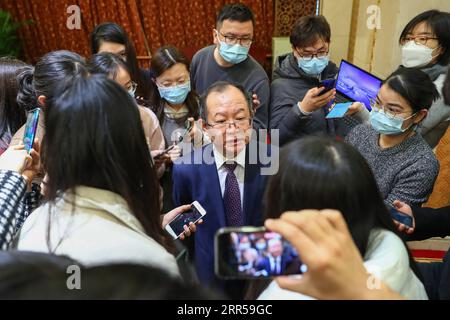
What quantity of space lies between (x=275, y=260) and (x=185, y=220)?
759 millimetres

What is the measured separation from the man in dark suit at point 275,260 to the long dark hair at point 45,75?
3.77 ft

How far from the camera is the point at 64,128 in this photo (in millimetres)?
882

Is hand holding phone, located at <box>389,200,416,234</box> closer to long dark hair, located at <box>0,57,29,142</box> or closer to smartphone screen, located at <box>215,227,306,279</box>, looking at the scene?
smartphone screen, located at <box>215,227,306,279</box>

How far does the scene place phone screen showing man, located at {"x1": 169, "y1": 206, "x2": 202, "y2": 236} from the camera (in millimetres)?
1385

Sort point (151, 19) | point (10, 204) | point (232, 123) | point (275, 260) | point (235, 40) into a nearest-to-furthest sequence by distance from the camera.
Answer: point (275, 260), point (10, 204), point (232, 123), point (235, 40), point (151, 19)

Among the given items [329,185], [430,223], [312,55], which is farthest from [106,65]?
[430,223]

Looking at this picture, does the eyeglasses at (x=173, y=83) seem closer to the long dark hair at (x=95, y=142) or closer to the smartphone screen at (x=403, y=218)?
the long dark hair at (x=95, y=142)

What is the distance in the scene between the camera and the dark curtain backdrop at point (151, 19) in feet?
14.3

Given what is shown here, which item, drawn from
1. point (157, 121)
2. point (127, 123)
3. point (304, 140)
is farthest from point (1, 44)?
point (304, 140)

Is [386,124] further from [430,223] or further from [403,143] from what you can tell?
[430,223]

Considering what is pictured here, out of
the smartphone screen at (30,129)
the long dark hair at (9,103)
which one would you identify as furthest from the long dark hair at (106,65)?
the smartphone screen at (30,129)

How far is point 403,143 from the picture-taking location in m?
1.53
